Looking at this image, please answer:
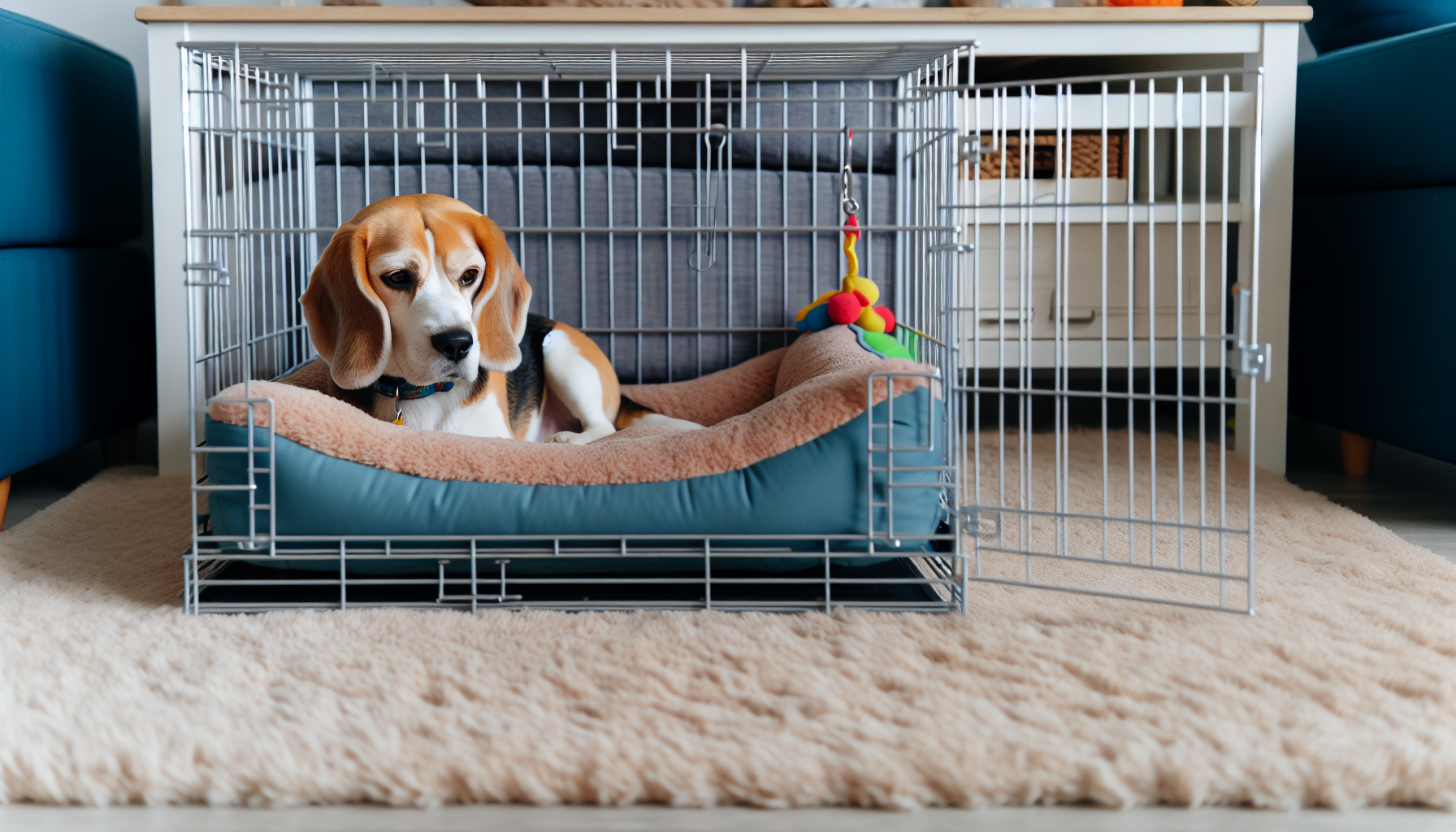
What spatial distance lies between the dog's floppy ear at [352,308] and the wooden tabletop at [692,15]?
0.77m

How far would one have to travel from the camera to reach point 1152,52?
238cm

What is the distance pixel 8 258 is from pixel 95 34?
1.36m

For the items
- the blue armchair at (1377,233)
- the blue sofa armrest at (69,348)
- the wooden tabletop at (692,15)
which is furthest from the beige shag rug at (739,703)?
the wooden tabletop at (692,15)

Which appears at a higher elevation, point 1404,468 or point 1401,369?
point 1401,369

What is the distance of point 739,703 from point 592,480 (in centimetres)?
44

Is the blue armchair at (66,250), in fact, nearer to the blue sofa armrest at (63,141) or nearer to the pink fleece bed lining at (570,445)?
the blue sofa armrest at (63,141)

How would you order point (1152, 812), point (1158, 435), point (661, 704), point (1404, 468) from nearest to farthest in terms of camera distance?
point (1152, 812)
point (661, 704)
point (1404, 468)
point (1158, 435)

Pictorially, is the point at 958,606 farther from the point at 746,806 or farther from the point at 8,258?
the point at 8,258

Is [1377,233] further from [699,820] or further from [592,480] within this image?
[699,820]

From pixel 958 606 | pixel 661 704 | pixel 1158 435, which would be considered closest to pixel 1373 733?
pixel 958 606

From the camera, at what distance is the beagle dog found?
5.46ft

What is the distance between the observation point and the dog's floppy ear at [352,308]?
65.1 inches

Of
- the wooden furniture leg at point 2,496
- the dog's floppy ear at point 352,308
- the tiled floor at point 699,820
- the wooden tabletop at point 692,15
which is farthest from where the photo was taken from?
the wooden tabletop at point 692,15

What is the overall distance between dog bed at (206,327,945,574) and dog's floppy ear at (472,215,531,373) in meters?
0.27
